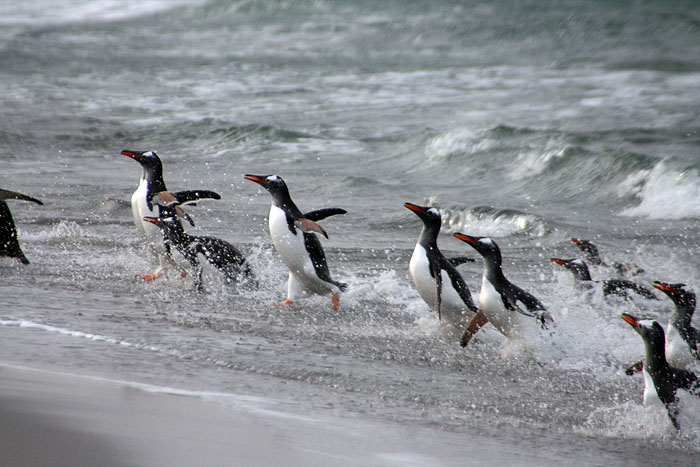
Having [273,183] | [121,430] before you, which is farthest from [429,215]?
[121,430]

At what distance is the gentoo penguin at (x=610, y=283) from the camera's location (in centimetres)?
584

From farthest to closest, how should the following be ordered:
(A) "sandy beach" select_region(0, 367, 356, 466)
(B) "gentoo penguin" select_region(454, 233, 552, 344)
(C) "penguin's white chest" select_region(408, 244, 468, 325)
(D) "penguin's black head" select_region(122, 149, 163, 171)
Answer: (D) "penguin's black head" select_region(122, 149, 163, 171), (C) "penguin's white chest" select_region(408, 244, 468, 325), (B) "gentoo penguin" select_region(454, 233, 552, 344), (A) "sandy beach" select_region(0, 367, 356, 466)

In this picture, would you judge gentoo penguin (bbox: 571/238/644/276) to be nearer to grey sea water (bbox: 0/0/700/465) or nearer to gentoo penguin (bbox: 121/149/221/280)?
grey sea water (bbox: 0/0/700/465)

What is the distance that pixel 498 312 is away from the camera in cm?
461

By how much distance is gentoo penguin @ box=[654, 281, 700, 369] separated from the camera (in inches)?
171

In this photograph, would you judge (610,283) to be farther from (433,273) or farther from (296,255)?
(296,255)

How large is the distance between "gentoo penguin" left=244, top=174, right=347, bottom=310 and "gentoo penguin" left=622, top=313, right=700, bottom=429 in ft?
7.27

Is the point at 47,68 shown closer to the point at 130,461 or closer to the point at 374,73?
the point at 374,73

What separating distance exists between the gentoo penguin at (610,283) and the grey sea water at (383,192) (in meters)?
0.10

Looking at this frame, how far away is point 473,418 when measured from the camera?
350 centimetres

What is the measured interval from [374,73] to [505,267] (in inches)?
528

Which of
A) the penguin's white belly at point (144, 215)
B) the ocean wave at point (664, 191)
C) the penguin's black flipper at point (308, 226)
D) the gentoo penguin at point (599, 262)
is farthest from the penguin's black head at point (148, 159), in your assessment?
the ocean wave at point (664, 191)

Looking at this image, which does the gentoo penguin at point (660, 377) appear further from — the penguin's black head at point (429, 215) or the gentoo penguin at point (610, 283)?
the gentoo penguin at point (610, 283)

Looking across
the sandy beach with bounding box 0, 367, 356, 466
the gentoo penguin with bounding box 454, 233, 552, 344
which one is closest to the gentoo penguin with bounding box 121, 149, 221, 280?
the gentoo penguin with bounding box 454, 233, 552, 344
